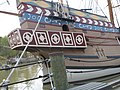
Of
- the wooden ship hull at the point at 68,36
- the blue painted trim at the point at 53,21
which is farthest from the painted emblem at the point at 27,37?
the blue painted trim at the point at 53,21

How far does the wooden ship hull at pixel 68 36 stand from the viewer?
978cm

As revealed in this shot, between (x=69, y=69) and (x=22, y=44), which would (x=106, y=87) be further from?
(x=69, y=69)

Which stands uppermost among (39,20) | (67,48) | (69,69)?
(39,20)

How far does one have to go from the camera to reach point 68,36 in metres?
10.5

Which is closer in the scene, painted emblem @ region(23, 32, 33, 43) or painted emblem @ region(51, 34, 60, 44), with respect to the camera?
painted emblem @ region(23, 32, 33, 43)

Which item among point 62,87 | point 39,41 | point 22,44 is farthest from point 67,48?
point 62,87

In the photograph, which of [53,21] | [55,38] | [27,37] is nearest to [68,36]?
[55,38]

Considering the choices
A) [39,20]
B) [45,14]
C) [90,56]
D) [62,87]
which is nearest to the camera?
[62,87]

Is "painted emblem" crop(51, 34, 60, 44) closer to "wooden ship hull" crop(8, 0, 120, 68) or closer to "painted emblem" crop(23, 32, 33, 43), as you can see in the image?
"wooden ship hull" crop(8, 0, 120, 68)

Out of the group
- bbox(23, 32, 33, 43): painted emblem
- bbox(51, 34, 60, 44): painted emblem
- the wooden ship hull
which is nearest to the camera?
bbox(23, 32, 33, 43): painted emblem

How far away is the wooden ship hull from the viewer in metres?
9.78

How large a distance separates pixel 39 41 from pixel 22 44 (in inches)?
28.8

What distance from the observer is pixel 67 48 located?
10.6 m

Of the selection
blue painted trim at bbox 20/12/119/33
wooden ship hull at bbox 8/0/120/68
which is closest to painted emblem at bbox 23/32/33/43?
wooden ship hull at bbox 8/0/120/68
